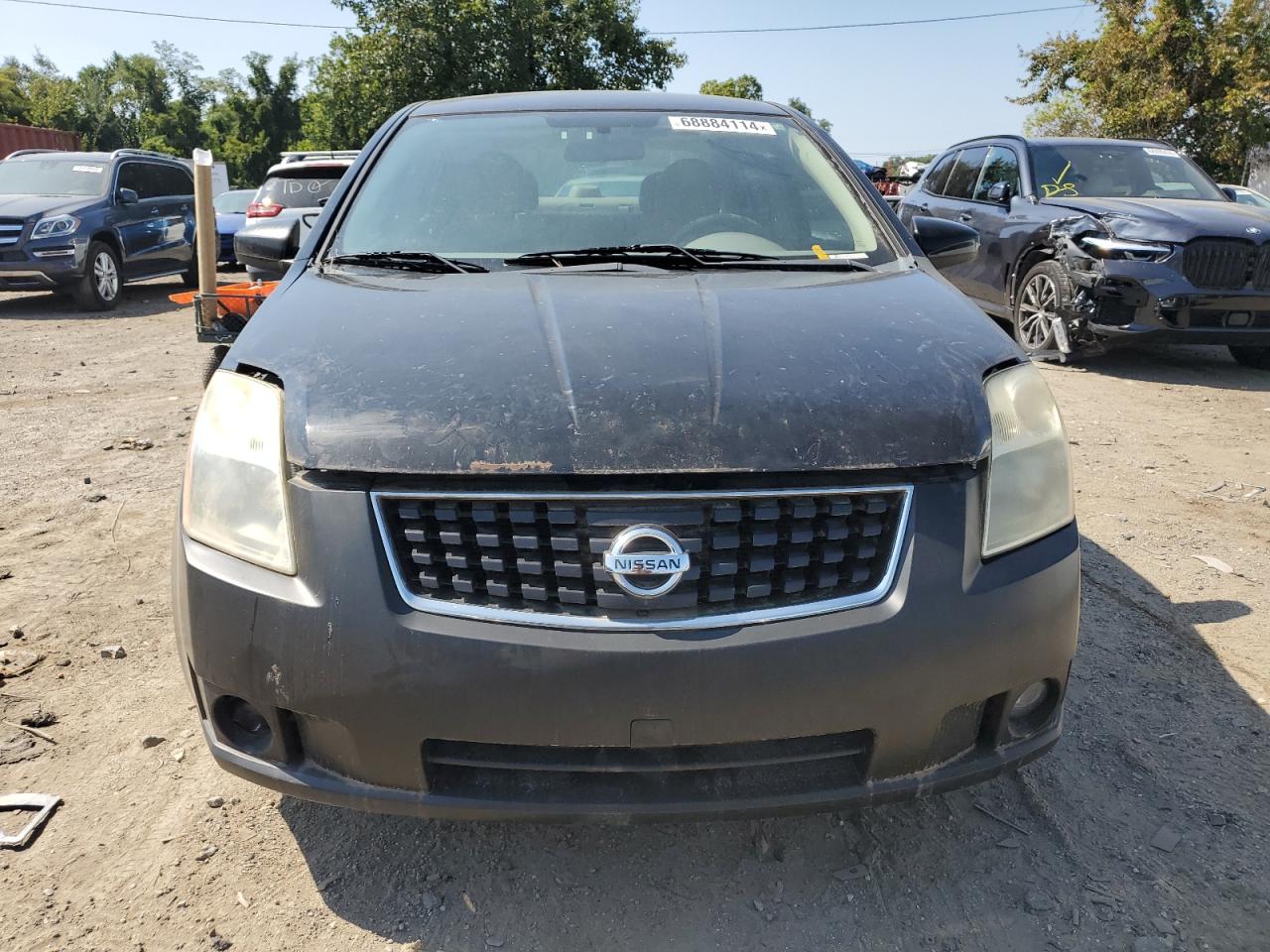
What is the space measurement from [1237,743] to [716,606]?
5.82ft

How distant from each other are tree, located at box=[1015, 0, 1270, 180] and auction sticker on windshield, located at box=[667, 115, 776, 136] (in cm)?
1974

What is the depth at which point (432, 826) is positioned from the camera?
7.36 feet

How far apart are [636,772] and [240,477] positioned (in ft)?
2.93

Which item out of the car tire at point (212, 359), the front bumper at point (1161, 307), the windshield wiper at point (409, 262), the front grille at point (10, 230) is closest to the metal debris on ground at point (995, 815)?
the windshield wiper at point (409, 262)

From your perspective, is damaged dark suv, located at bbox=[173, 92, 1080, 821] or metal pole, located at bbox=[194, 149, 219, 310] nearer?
damaged dark suv, located at bbox=[173, 92, 1080, 821]

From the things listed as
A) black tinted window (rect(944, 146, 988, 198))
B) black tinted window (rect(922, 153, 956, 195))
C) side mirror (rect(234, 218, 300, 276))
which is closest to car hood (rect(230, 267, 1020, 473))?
side mirror (rect(234, 218, 300, 276))

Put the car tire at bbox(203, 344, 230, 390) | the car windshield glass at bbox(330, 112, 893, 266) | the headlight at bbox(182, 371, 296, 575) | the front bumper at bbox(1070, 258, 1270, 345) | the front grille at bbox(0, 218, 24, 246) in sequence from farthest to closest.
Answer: the front grille at bbox(0, 218, 24, 246)
the car tire at bbox(203, 344, 230, 390)
the front bumper at bbox(1070, 258, 1270, 345)
the car windshield glass at bbox(330, 112, 893, 266)
the headlight at bbox(182, 371, 296, 575)

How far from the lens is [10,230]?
10445 millimetres

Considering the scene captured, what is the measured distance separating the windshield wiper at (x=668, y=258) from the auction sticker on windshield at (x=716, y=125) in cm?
71

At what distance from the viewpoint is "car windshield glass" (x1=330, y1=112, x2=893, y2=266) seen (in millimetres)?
2750

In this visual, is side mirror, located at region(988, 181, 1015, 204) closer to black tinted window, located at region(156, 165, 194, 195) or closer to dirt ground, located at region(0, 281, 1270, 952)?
dirt ground, located at region(0, 281, 1270, 952)

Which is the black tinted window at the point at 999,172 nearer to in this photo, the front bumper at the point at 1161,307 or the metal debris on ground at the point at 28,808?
the front bumper at the point at 1161,307

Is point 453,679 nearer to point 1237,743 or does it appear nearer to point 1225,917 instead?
point 1225,917

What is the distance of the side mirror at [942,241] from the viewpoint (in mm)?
2977
